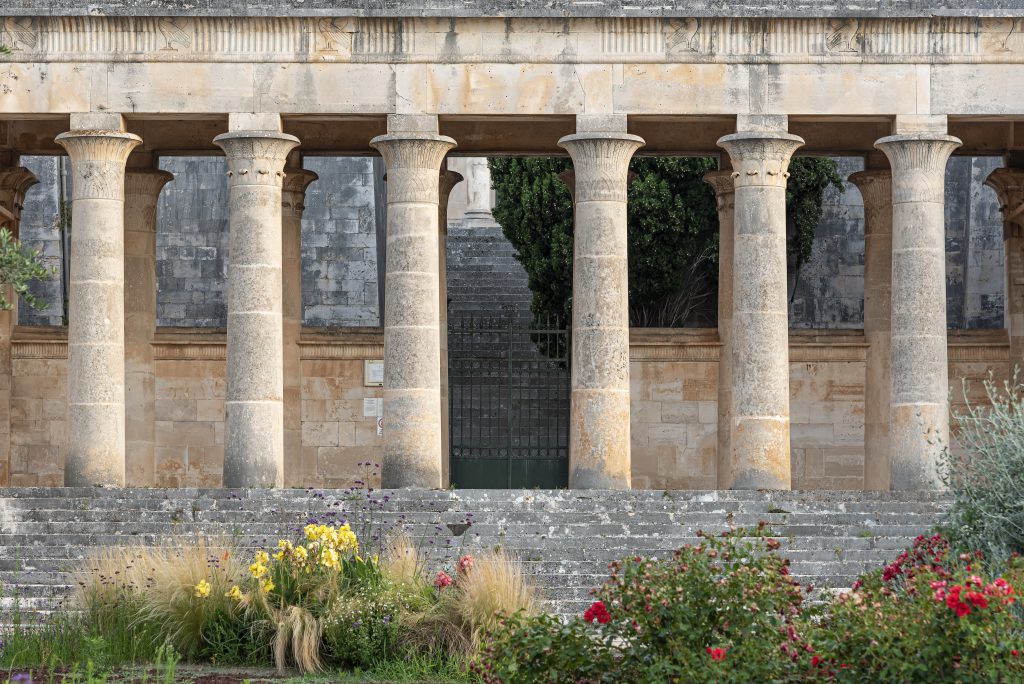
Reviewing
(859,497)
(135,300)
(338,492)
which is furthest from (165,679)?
(135,300)

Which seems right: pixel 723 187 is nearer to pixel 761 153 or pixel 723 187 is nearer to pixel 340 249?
pixel 761 153

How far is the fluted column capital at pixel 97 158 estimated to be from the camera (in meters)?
28.4

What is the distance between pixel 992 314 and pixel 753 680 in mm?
26796

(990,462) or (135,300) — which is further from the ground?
(135,300)

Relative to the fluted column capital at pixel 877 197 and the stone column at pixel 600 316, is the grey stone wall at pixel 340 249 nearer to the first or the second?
the fluted column capital at pixel 877 197

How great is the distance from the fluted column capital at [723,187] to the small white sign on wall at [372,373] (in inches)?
289

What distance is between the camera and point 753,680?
1384 centimetres

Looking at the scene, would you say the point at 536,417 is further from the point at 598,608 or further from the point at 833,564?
the point at 598,608

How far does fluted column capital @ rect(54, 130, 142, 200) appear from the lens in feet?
93.1

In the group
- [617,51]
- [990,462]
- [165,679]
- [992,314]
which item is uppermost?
[617,51]

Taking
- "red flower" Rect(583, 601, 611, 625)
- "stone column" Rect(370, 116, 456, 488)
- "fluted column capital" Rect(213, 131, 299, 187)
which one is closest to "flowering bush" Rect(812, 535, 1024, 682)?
"red flower" Rect(583, 601, 611, 625)

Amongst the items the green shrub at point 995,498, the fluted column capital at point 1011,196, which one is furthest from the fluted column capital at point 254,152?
the fluted column capital at point 1011,196

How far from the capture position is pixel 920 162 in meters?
28.5

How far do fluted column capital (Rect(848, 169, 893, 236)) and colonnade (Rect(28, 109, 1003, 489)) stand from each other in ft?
12.9
